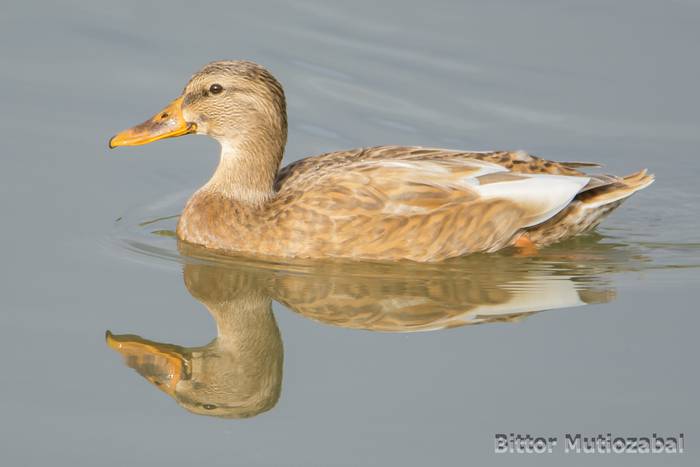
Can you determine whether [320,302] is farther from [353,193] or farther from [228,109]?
[228,109]

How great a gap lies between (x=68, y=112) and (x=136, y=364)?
4882mm

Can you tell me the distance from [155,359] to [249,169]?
8.57 feet

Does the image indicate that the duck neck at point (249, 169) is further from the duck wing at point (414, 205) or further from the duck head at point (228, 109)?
the duck wing at point (414, 205)

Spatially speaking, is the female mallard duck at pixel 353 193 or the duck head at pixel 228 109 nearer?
the female mallard duck at pixel 353 193

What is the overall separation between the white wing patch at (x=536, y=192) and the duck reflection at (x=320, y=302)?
1.56 feet

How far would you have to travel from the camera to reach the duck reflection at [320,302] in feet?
32.9

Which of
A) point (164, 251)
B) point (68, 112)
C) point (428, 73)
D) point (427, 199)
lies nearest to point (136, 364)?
point (164, 251)

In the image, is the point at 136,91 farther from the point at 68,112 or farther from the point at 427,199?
the point at 427,199

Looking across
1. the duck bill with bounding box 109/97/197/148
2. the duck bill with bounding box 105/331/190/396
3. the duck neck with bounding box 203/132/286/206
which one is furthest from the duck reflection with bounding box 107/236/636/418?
the duck bill with bounding box 109/97/197/148

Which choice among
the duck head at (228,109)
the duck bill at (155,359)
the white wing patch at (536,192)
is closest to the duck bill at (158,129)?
the duck head at (228,109)

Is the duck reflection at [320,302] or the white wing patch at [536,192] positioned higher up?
the white wing patch at [536,192]

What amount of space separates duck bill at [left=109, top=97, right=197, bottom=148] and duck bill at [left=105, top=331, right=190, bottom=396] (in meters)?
2.40

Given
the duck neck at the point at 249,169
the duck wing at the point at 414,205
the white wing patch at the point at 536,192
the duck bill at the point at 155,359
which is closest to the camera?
the duck bill at the point at 155,359

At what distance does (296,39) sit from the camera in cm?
1608
